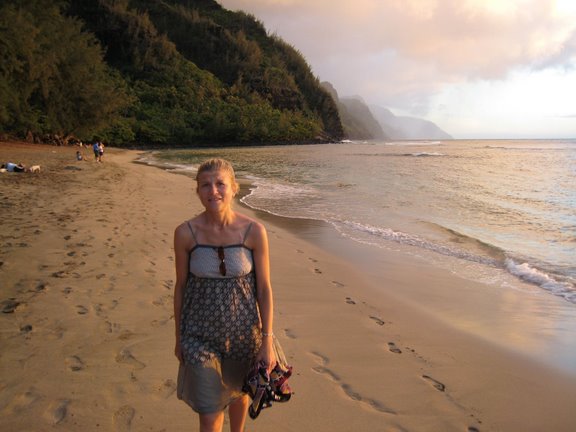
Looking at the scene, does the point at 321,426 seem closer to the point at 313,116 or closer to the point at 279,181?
the point at 279,181

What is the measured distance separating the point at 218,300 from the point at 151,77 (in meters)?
86.4

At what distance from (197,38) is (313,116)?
3551 cm

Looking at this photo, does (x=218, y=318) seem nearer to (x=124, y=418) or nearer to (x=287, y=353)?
(x=124, y=418)

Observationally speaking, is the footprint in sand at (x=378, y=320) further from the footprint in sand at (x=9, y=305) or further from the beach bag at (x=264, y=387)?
the footprint in sand at (x=9, y=305)

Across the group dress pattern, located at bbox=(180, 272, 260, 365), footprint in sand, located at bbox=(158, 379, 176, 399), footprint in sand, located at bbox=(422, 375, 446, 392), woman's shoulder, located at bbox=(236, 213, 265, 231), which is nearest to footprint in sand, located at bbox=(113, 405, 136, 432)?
footprint in sand, located at bbox=(158, 379, 176, 399)

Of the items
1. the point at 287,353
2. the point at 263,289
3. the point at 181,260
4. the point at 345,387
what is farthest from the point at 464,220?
the point at 181,260

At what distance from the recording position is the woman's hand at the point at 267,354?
7.02 feet

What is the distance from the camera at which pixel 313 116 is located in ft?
374

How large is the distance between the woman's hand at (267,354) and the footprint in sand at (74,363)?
1.78 meters

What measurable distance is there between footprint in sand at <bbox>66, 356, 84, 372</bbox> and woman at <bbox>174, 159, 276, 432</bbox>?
1.46 meters

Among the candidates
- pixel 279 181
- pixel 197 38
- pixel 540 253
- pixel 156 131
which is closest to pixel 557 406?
pixel 540 253

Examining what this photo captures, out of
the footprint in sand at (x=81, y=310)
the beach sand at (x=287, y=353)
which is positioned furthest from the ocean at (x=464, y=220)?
the footprint in sand at (x=81, y=310)

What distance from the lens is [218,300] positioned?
2.13 metres

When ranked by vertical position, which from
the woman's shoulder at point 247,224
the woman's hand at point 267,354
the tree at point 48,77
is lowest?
the woman's hand at point 267,354
